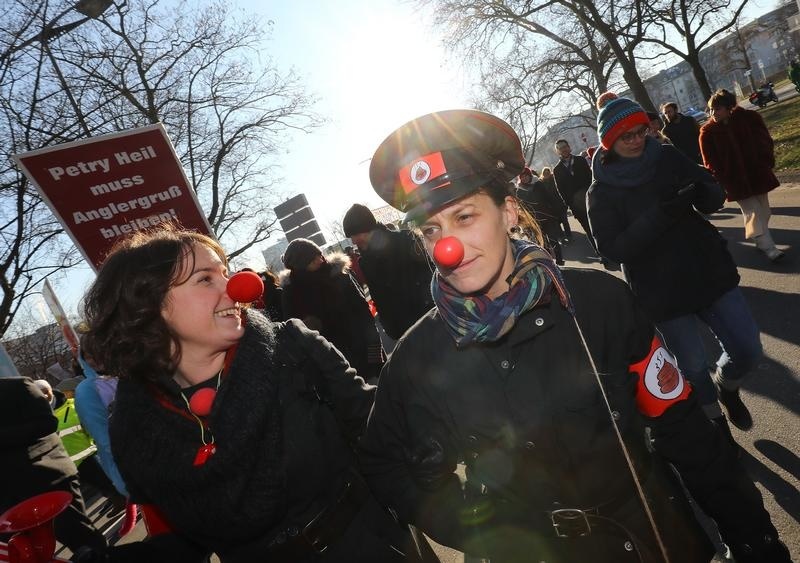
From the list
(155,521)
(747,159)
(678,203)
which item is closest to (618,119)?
(678,203)

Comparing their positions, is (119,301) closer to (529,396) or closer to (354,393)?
(354,393)

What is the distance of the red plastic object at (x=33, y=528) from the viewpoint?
1600mm

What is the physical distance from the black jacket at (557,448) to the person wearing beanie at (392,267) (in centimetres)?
308

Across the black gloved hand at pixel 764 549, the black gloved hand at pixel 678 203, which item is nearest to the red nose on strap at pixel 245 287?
the black gloved hand at pixel 764 549

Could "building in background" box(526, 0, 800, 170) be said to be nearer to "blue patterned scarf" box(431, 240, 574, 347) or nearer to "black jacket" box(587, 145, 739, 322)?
"black jacket" box(587, 145, 739, 322)

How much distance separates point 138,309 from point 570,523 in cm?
167

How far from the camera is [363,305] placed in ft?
15.2

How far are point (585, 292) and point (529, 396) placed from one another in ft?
1.23

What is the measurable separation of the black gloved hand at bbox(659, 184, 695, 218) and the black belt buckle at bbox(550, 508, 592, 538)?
195 centimetres

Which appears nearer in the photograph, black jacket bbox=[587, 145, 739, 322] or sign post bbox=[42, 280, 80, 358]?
black jacket bbox=[587, 145, 739, 322]

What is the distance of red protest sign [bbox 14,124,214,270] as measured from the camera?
310cm

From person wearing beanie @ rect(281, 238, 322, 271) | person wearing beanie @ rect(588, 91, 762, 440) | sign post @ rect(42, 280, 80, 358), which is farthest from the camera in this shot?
sign post @ rect(42, 280, 80, 358)

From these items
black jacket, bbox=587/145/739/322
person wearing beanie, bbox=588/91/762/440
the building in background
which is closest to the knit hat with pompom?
person wearing beanie, bbox=588/91/762/440

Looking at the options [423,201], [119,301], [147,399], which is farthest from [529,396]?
[119,301]
